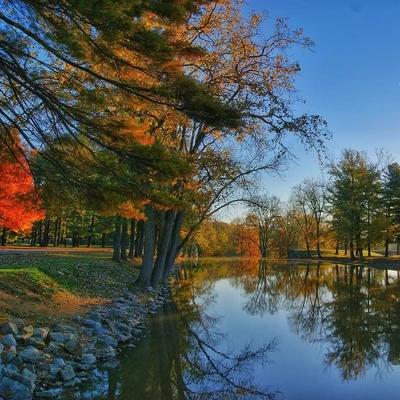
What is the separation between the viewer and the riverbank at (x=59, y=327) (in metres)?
5.76

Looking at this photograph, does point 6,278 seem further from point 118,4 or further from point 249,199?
point 249,199

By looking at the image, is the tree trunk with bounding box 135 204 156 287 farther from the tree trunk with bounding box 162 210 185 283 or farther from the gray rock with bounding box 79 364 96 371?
the gray rock with bounding box 79 364 96 371

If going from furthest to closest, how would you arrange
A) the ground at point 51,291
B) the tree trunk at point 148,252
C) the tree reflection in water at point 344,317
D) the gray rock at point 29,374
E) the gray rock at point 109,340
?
the tree trunk at point 148,252 < the tree reflection in water at point 344,317 < the ground at point 51,291 < the gray rock at point 109,340 < the gray rock at point 29,374

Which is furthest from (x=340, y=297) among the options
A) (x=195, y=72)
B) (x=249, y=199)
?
(x=195, y=72)

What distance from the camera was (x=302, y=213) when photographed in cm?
6069

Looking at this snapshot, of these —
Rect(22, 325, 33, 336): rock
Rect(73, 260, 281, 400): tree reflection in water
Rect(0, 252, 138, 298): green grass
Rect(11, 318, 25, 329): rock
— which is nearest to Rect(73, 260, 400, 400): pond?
Rect(73, 260, 281, 400): tree reflection in water

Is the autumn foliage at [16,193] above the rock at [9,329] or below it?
above

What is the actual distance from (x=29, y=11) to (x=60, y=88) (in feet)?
4.80

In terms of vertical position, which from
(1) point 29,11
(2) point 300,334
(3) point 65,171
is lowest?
(2) point 300,334

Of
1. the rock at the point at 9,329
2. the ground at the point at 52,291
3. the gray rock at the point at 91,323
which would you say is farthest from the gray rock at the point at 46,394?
the gray rock at the point at 91,323

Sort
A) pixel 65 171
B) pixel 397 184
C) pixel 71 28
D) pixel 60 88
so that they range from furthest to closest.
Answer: pixel 397 184, pixel 60 88, pixel 65 171, pixel 71 28

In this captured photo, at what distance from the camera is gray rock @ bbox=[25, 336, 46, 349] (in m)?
6.61

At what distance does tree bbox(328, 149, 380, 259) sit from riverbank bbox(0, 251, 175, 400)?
33.1 m

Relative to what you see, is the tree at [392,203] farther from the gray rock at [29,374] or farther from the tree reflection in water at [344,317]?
the gray rock at [29,374]
